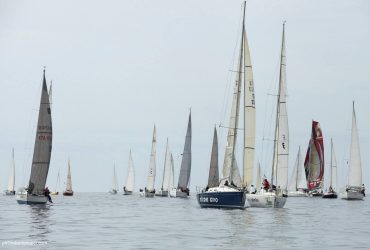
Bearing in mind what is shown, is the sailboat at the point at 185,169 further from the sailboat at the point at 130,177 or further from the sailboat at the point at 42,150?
the sailboat at the point at 42,150

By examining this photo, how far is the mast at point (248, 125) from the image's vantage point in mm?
52969

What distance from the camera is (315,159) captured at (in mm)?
110938

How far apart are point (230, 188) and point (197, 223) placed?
37.9 ft

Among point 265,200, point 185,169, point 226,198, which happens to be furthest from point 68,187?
point 226,198

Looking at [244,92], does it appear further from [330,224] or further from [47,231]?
[47,231]

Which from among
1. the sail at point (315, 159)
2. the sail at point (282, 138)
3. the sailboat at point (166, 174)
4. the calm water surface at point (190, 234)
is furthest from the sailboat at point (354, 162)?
the calm water surface at point (190, 234)

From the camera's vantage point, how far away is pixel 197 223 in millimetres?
40094

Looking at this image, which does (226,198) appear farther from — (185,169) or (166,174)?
(166,174)

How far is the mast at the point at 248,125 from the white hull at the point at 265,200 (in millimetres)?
2045

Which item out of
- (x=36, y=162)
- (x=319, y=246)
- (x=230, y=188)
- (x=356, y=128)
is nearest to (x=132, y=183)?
(x=356, y=128)

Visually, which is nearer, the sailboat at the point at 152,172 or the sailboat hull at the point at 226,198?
the sailboat hull at the point at 226,198

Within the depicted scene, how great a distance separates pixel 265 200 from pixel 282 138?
662cm

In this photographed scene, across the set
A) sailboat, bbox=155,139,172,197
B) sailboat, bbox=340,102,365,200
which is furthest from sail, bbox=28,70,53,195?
sailboat, bbox=155,139,172,197

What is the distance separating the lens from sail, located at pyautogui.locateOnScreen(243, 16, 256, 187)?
52969 mm
